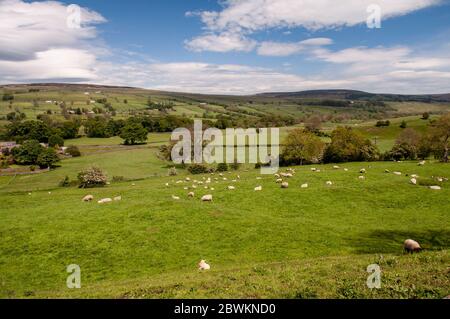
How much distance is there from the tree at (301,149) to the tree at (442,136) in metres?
23.8

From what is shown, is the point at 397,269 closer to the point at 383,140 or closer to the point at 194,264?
the point at 194,264

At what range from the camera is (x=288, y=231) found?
28.0 m

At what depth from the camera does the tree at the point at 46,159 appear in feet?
319

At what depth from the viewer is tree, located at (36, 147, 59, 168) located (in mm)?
97375

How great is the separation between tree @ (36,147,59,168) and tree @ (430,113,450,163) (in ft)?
326

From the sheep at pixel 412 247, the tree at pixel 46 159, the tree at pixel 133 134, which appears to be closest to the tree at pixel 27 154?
the tree at pixel 46 159

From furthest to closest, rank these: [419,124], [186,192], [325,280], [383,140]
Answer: [419,124] < [383,140] < [186,192] < [325,280]

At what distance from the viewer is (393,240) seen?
84.2 feet

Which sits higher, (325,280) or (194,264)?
(325,280)

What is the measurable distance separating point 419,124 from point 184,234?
14526cm

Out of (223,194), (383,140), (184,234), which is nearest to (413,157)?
(383,140)

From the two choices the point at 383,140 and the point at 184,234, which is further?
the point at 383,140
